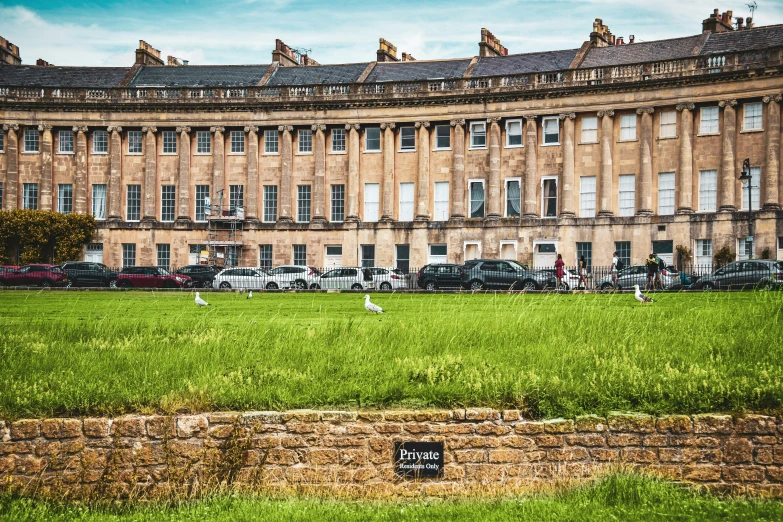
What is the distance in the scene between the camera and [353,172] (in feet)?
222

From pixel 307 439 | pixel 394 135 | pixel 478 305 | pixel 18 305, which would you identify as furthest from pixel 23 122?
pixel 307 439

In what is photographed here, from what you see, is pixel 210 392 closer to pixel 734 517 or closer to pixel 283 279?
pixel 734 517

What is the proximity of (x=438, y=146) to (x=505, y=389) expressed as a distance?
5228 centimetres

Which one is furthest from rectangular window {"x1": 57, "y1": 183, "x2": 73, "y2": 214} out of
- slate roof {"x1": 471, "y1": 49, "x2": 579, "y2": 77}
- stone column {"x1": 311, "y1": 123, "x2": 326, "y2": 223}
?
slate roof {"x1": 471, "y1": 49, "x2": 579, "y2": 77}

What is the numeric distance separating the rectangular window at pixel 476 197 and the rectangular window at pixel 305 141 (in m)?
12.3

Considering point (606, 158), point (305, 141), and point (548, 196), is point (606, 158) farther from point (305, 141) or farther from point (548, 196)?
point (305, 141)

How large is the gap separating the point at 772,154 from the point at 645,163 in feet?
25.2

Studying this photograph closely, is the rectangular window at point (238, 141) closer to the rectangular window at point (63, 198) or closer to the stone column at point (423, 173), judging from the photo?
the rectangular window at point (63, 198)

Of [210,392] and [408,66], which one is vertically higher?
[408,66]

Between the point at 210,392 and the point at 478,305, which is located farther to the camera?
the point at 478,305

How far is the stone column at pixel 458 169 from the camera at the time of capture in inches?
2576

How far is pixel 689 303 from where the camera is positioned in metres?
26.6

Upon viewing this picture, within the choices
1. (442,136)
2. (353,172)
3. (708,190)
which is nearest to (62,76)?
(353,172)

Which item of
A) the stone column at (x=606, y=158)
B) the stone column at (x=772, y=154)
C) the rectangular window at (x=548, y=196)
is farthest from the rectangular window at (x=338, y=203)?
the stone column at (x=772, y=154)
